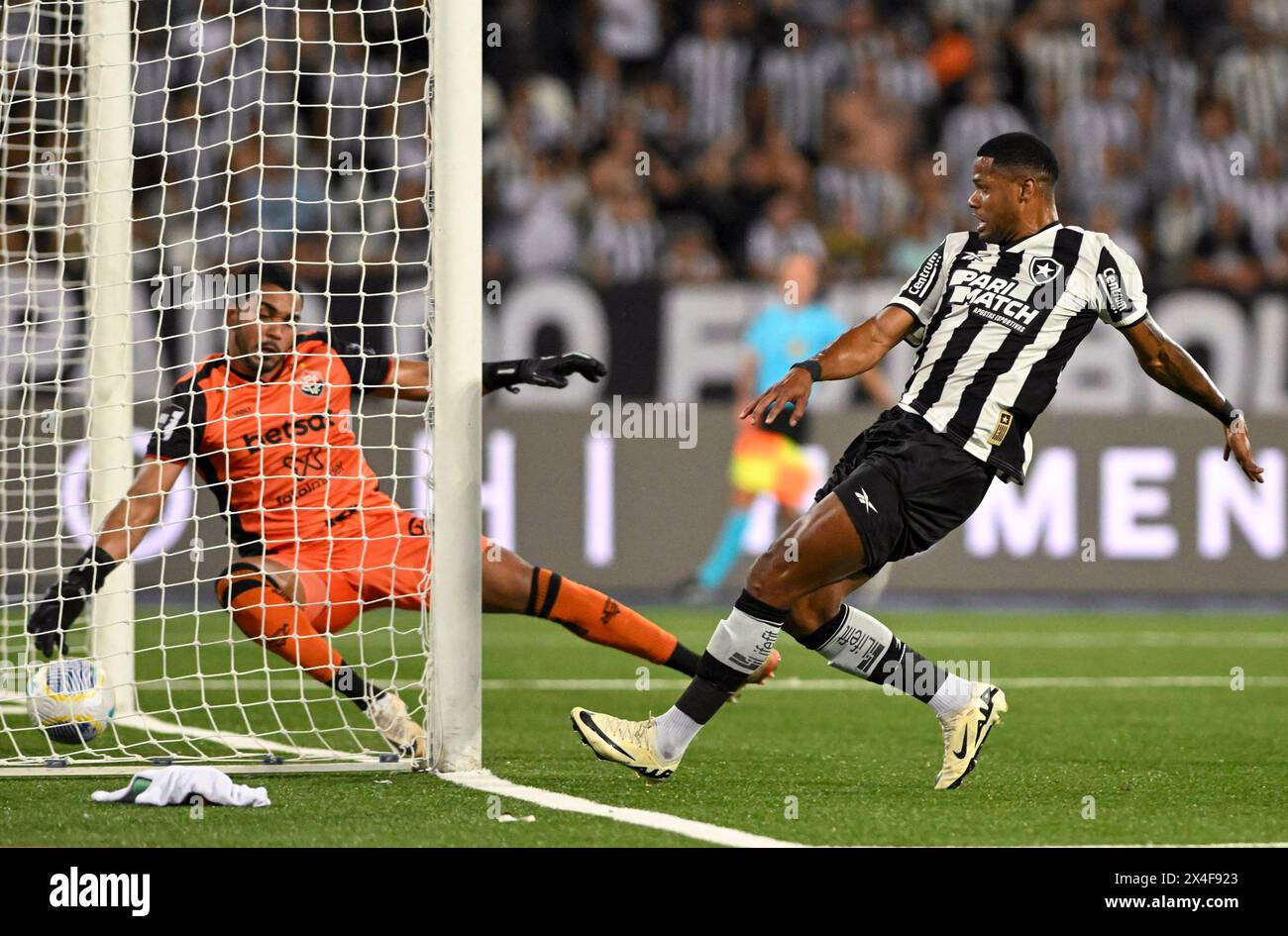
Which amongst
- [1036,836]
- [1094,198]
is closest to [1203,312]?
[1094,198]

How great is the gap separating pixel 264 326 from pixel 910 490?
231 cm

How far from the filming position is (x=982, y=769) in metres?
5.60

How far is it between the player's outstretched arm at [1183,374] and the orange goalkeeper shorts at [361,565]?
2163 mm

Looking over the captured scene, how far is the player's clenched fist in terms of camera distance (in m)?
4.72

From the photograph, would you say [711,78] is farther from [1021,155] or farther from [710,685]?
[710,685]

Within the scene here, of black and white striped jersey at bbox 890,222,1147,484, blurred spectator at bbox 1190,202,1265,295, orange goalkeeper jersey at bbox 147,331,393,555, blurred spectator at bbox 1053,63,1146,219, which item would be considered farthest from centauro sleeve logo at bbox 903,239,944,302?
blurred spectator at bbox 1053,63,1146,219

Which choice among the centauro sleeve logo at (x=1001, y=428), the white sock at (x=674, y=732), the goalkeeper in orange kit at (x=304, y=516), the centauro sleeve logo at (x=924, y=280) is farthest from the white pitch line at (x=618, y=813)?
the centauro sleeve logo at (x=924, y=280)

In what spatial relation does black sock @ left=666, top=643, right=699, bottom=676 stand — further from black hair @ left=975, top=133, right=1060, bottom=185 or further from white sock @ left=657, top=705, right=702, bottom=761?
black hair @ left=975, top=133, right=1060, bottom=185

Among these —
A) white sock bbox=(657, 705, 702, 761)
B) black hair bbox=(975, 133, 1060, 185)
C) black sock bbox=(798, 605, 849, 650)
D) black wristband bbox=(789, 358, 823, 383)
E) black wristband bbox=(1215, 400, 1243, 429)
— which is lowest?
white sock bbox=(657, 705, 702, 761)

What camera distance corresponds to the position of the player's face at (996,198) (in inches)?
203

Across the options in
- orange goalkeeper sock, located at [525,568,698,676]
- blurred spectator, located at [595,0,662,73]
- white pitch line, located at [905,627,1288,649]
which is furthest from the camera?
blurred spectator, located at [595,0,662,73]

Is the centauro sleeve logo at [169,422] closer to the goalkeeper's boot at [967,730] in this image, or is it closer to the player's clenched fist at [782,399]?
the player's clenched fist at [782,399]

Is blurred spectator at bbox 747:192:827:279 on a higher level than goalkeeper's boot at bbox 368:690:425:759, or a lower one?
higher

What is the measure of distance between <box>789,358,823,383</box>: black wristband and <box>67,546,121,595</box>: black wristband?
7.81 feet
